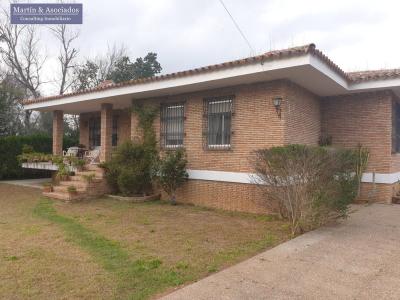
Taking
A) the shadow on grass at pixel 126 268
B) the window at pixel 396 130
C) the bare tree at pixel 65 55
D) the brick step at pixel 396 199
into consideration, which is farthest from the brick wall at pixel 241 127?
the bare tree at pixel 65 55

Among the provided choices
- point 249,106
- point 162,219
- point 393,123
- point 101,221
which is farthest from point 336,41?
point 101,221

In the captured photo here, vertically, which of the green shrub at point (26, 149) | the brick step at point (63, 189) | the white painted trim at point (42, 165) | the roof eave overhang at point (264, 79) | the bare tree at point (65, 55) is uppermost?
the bare tree at point (65, 55)

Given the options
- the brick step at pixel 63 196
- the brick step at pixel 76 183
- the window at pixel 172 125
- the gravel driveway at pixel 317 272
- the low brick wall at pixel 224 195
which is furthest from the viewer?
the brick step at pixel 76 183

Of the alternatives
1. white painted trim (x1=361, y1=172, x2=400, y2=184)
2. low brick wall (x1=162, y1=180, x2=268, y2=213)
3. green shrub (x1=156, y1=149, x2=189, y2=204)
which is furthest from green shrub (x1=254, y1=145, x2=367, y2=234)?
white painted trim (x1=361, y1=172, x2=400, y2=184)

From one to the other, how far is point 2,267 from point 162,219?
3902mm

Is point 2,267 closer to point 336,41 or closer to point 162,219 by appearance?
point 162,219

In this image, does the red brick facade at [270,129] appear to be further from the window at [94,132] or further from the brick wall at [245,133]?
the window at [94,132]

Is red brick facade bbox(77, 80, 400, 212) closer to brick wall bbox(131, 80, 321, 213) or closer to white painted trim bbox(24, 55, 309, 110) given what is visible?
brick wall bbox(131, 80, 321, 213)

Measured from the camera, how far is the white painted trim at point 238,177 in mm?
9140

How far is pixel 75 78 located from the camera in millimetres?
31422

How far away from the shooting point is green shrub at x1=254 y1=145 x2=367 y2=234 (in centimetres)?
638

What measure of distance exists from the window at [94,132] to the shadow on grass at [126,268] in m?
10.5

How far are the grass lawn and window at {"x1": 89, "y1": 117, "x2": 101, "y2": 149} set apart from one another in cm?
751

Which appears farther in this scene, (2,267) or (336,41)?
(336,41)
